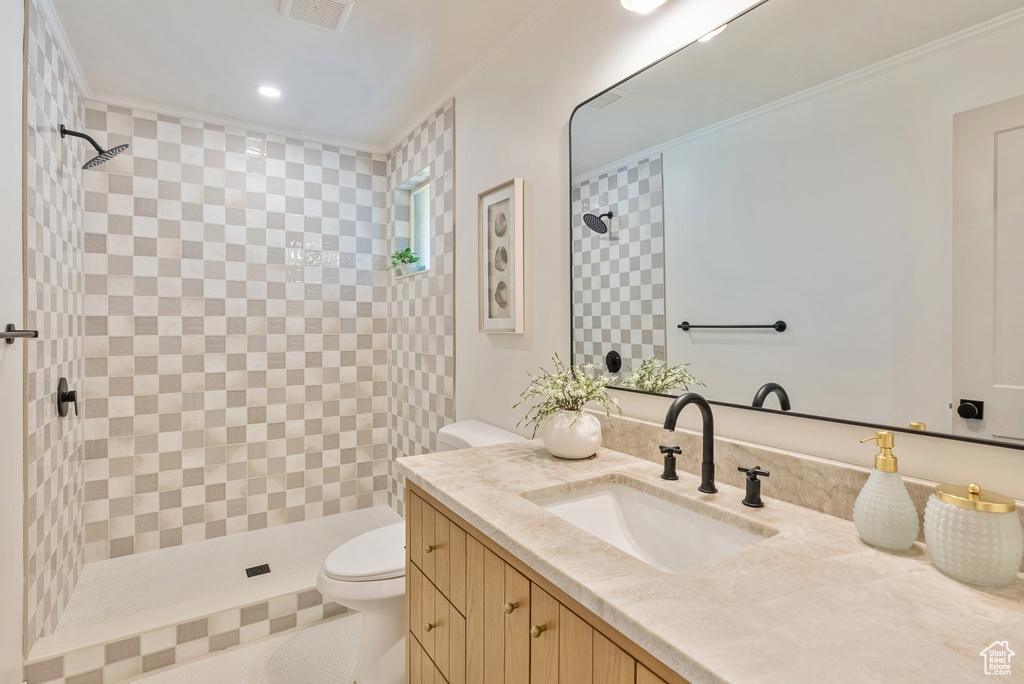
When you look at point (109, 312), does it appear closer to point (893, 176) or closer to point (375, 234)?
point (375, 234)

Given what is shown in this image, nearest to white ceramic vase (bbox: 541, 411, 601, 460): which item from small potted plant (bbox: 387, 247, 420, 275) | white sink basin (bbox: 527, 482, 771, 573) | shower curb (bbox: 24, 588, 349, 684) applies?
white sink basin (bbox: 527, 482, 771, 573)

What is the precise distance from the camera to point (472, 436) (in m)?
2.00

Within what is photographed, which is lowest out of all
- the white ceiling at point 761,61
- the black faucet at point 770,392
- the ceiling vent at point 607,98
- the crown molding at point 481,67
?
the black faucet at point 770,392

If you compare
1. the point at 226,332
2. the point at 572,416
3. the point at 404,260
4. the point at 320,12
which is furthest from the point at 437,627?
the point at 226,332

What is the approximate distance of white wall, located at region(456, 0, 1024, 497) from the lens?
101cm

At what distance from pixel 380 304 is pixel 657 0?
7.84 ft

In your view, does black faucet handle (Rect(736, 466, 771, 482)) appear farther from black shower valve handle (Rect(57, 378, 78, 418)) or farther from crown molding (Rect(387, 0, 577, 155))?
black shower valve handle (Rect(57, 378, 78, 418))

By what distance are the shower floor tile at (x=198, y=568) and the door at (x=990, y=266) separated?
8.31ft

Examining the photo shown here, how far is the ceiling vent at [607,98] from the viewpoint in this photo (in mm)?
1498

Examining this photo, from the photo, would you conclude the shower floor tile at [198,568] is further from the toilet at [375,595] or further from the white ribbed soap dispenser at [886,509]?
the white ribbed soap dispenser at [886,509]

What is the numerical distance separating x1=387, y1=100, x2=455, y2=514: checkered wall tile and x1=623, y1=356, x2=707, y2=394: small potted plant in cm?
120

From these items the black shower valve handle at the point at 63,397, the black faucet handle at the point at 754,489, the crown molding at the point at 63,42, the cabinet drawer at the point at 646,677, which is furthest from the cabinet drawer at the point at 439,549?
the crown molding at the point at 63,42

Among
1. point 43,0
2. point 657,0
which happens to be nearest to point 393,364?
point 43,0

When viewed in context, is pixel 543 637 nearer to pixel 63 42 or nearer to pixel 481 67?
pixel 481 67
